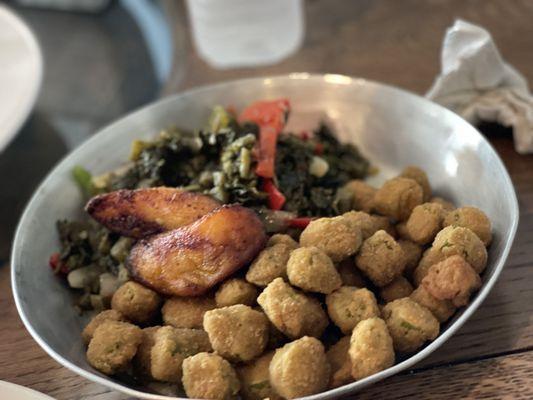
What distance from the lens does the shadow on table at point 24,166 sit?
1.42 meters

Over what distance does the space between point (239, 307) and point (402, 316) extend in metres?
0.19

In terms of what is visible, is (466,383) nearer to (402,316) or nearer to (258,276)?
(402,316)

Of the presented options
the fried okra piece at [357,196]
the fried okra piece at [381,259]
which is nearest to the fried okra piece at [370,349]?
the fried okra piece at [381,259]

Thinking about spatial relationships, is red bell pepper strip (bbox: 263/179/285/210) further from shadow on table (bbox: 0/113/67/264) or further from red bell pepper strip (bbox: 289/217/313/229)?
shadow on table (bbox: 0/113/67/264)

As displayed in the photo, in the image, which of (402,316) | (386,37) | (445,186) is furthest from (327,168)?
(386,37)

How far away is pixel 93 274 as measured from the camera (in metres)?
1.07

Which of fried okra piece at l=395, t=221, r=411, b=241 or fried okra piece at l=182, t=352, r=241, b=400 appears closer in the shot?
fried okra piece at l=182, t=352, r=241, b=400

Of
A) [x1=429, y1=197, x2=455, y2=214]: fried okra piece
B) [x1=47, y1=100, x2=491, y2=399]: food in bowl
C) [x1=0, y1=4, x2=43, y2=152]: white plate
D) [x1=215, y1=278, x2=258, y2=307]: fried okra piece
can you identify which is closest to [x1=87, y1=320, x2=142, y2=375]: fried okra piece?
[x1=47, y1=100, x2=491, y2=399]: food in bowl

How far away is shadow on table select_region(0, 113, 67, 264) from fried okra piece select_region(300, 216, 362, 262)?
2.32 ft

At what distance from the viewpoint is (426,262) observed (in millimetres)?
896

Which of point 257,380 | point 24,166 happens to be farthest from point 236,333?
point 24,166

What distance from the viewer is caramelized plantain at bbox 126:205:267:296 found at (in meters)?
0.88

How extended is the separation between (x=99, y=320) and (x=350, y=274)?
0.34 metres

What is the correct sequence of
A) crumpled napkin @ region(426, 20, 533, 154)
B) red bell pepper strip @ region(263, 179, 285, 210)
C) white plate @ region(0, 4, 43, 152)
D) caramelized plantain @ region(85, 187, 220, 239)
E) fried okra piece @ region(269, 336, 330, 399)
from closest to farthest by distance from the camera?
fried okra piece @ region(269, 336, 330, 399) → caramelized plantain @ region(85, 187, 220, 239) → red bell pepper strip @ region(263, 179, 285, 210) → crumpled napkin @ region(426, 20, 533, 154) → white plate @ region(0, 4, 43, 152)
